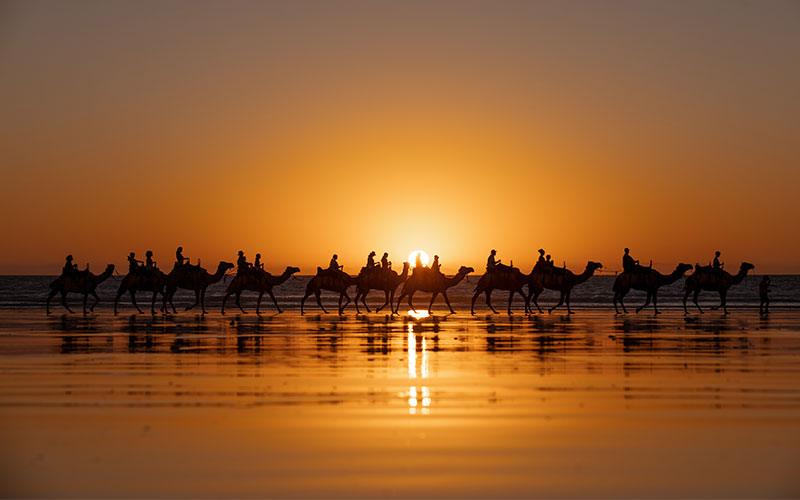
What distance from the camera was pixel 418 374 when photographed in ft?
47.3

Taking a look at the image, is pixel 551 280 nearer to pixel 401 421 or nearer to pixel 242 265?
pixel 242 265

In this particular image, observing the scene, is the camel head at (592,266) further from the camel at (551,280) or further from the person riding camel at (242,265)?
the person riding camel at (242,265)

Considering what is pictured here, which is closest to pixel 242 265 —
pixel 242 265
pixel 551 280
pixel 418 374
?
pixel 242 265

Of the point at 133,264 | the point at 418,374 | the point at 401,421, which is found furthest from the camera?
the point at 133,264

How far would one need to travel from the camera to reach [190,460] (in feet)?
26.4

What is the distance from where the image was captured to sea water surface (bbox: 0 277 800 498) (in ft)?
24.0

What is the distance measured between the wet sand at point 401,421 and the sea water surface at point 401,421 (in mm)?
30

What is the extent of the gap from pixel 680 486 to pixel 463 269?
3142 centimetres

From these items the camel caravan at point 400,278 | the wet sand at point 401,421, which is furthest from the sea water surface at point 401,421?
the camel caravan at point 400,278

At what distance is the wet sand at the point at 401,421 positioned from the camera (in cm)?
731

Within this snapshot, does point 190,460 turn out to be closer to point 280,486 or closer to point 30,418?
point 280,486

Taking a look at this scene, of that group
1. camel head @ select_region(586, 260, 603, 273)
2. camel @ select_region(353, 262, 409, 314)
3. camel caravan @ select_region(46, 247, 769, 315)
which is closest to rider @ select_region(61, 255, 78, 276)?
camel caravan @ select_region(46, 247, 769, 315)

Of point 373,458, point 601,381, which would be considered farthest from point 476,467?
point 601,381

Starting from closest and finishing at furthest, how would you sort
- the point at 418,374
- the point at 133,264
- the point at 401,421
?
the point at 401,421
the point at 418,374
the point at 133,264
